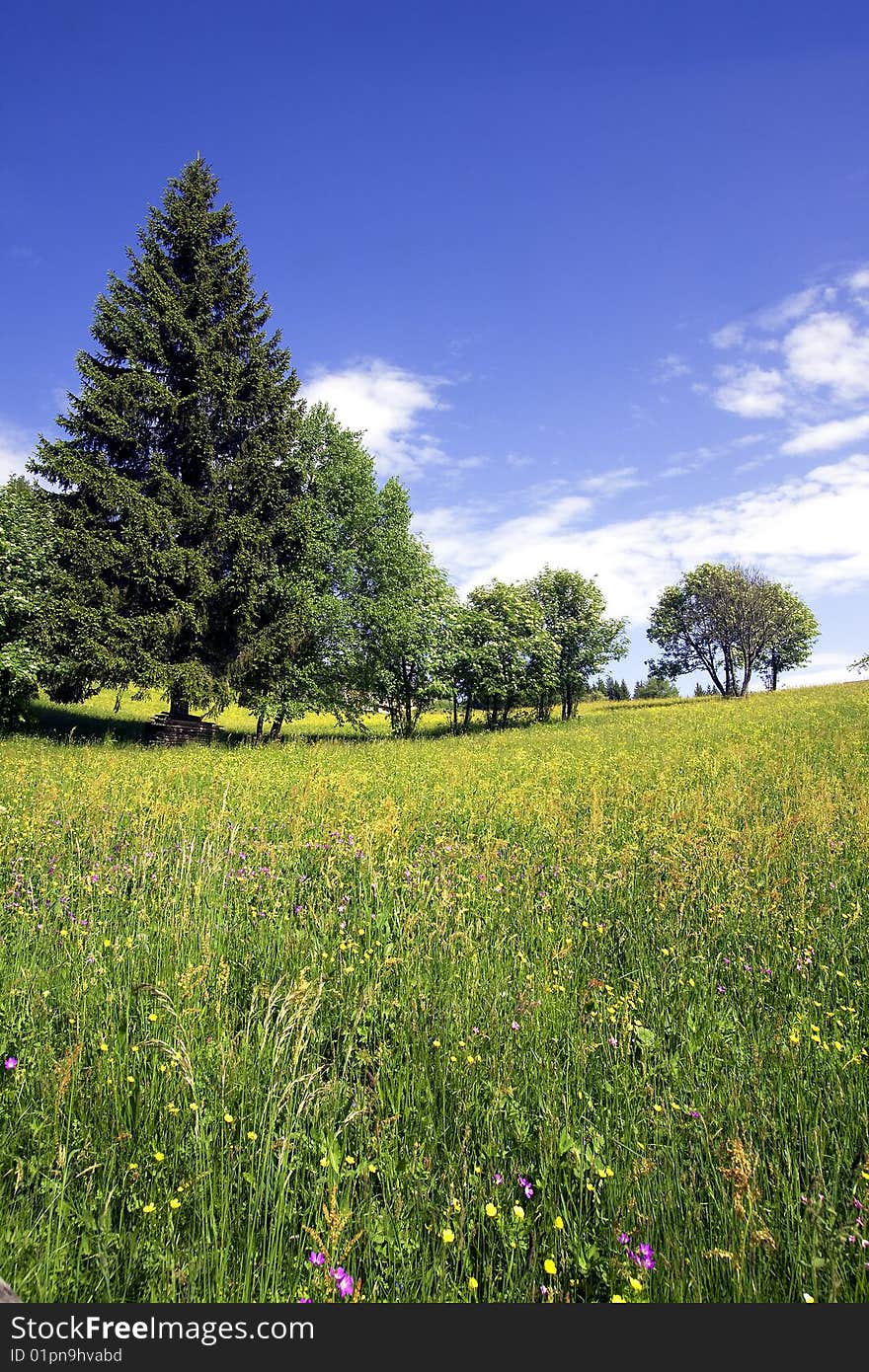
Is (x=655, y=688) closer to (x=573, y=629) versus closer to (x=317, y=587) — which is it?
(x=573, y=629)

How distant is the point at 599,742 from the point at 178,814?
14851 millimetres

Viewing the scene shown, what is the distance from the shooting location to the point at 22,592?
1794cm

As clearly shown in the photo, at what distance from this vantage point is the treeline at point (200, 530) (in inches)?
716

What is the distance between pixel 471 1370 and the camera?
1684 millimetres

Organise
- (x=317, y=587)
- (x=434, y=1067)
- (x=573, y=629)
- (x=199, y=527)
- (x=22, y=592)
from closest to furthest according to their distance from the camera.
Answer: (x=434, y=1067)
(x=22, y=592)
(x=199, y=527)
(x=317, y=587)
(x=573, y=629)

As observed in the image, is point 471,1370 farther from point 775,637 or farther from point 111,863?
point 775,637

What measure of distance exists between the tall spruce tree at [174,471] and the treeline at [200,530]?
6cm

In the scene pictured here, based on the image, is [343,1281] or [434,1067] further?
[434,1067]

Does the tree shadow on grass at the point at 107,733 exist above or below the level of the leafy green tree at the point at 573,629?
below

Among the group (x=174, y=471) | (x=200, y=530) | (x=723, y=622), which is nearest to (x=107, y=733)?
(x=200, y=530)

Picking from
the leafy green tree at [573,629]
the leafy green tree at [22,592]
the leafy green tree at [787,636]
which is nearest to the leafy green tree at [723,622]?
→ the leafy green tree at [787,636]

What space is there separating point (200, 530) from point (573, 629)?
27.5m

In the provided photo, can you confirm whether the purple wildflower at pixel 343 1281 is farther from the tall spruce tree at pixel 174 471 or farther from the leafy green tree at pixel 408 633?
the leafy green tree at pixel 408 633

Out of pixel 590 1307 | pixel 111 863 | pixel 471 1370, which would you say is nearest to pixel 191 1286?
pixel 471 1370
